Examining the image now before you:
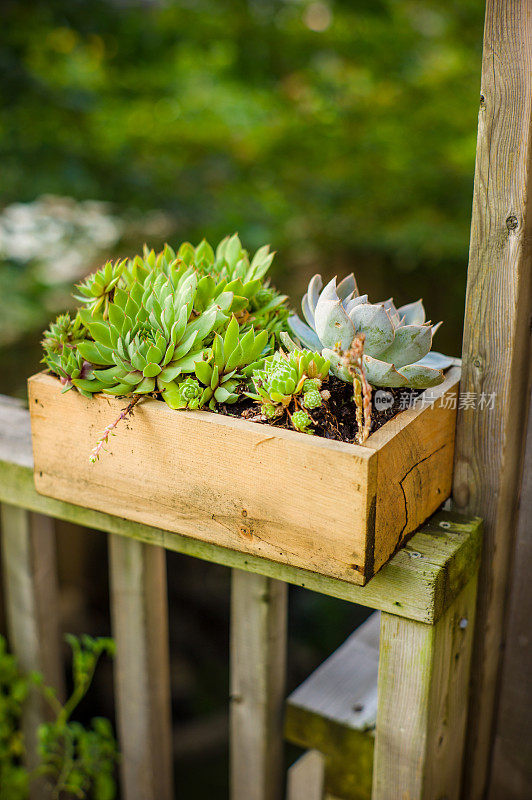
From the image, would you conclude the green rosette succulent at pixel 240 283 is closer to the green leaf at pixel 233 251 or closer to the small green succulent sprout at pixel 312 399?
the green leaf at pixel 233 251

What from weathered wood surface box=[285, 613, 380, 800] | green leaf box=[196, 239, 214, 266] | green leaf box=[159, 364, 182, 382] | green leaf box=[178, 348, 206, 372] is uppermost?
green leaf box=[196, 239, 214, 266]

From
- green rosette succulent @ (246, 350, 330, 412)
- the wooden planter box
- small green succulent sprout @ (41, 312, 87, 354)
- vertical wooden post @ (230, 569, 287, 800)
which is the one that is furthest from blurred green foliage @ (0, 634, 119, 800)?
green rosette succulent @ (246, 350, 330, 412)

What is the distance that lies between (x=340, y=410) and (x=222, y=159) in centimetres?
246

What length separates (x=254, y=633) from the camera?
0.96 meters

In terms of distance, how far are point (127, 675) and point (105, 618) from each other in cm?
173

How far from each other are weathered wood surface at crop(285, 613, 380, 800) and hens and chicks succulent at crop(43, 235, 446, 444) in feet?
1.69

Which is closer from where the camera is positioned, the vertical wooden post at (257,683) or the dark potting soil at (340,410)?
the dark potting soil at (340,410)

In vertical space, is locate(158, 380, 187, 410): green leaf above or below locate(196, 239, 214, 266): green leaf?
→ below

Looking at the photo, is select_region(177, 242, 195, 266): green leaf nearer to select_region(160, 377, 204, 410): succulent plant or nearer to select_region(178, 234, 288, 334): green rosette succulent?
select_region(178, 234, 288, 334): green rosette succulent

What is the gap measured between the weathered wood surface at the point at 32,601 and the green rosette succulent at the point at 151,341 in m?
0.46

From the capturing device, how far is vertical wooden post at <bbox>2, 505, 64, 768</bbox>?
113cm

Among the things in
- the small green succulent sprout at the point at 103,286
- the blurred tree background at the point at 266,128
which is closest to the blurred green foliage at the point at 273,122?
the blurred tree background at the point at 266,128

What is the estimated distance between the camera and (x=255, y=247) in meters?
2.66

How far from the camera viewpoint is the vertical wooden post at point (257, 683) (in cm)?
94
